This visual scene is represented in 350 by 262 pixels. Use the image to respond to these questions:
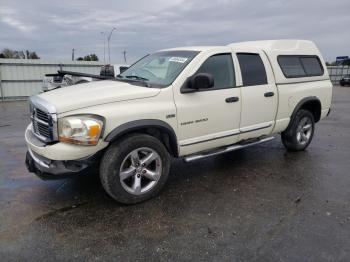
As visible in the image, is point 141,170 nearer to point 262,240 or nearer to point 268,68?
point 262,240

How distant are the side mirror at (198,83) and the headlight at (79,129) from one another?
4.15 feet

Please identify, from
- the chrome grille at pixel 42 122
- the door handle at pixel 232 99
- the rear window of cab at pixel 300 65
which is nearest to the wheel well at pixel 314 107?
the rear window of cab at pixel 300 65

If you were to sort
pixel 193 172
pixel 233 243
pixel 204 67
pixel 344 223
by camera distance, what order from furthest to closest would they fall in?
pixel 193 172 < pixel 204 67 < pixel 344 223 < pixel 233 243

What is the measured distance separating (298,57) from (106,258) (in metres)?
4.89

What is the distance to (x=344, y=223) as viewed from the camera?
11.1ft

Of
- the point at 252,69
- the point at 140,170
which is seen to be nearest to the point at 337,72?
the point at 252,69

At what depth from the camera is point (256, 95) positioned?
4.87 metres

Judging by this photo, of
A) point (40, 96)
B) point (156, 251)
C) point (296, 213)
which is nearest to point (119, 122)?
point (40, 96)

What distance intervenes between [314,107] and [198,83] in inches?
132

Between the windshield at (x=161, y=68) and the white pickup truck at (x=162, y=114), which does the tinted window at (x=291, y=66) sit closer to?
the white pickup truck at (x=162, y=114)

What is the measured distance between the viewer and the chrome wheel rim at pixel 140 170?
3.71m

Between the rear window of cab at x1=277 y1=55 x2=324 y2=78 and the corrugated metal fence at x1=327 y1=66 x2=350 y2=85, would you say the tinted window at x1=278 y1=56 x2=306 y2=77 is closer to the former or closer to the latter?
the rear window of cab at x1=277 y1=55 x2=324 y2=78

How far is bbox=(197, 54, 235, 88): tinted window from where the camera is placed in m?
4.44

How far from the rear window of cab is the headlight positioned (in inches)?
140
